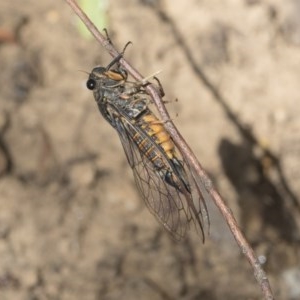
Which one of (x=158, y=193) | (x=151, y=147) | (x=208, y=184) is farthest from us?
(x=158, y=193)

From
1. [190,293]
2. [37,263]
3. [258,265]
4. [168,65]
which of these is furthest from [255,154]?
[258,265]

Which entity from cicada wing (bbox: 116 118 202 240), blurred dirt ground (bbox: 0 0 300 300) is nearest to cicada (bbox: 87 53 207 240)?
cicada wing (bbox: 116 118 202 240)

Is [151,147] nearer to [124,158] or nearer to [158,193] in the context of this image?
[158,193]

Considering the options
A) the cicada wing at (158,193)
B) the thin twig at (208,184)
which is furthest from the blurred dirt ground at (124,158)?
the thin twig at (208,184)

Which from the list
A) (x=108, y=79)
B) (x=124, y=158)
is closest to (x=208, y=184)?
(x=108, y=79)

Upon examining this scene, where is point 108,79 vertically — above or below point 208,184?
above

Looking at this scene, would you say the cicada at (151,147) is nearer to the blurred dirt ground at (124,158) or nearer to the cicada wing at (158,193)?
the cicada wing at (158,193)

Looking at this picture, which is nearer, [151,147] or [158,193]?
[151,147]
